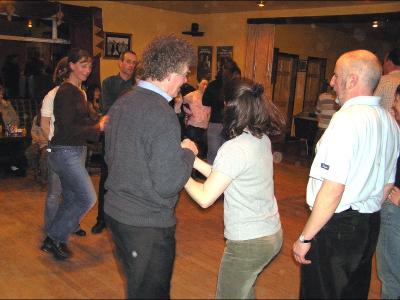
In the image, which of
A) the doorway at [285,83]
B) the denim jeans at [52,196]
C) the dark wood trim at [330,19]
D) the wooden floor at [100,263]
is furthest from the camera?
the doorway at [285,83]

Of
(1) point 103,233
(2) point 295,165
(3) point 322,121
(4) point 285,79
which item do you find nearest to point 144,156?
(1) point 103,233

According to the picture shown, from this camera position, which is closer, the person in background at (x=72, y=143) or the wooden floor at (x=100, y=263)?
the wooden floor at (x=100, y=263)

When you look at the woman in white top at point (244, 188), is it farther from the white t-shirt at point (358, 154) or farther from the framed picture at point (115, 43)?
the framed picture at point (115, 43)

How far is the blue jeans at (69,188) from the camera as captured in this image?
302 cm

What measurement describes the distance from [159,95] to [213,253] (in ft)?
7.03

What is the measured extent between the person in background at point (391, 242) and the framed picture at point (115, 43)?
673 centimetres

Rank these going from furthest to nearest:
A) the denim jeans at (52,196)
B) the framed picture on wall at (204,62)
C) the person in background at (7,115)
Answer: the framed picture on wall at (204,62) < the person in background at (7,115) < the denim jeans at (52,196)

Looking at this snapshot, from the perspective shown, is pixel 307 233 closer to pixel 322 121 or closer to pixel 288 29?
pixel 322 121

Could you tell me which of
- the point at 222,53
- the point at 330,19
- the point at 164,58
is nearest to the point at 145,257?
the point at 164,58

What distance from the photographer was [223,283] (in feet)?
5.90

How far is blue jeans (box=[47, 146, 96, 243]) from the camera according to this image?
3018 mm

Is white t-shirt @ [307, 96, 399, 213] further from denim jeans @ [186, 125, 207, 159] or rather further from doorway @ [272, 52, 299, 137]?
doorway @ [272, 52, 299, 137]

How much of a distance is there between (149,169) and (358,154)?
908 millimetres

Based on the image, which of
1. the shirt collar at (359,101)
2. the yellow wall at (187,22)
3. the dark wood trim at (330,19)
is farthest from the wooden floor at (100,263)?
the yellow wall at (187,22)
